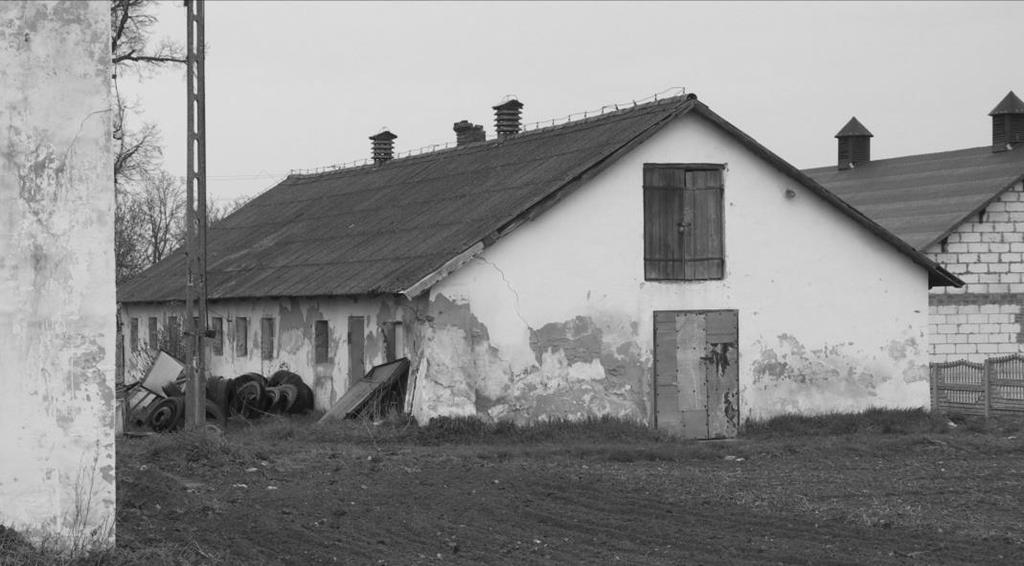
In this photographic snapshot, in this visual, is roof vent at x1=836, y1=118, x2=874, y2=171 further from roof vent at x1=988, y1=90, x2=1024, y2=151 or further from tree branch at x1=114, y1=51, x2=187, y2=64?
tree branch at x1=114, y1=51, x2=187, y2=64


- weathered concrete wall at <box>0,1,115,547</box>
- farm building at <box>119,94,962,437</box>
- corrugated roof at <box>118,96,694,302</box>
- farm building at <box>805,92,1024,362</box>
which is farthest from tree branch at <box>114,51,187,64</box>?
weathered concrete wall at <box>0,1,115,547</box>

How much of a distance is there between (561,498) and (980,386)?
45.4ft

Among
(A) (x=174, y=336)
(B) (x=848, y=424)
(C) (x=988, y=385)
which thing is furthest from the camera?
(A) (x=174, y=336)

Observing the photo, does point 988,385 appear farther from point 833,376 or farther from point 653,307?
point 653,307

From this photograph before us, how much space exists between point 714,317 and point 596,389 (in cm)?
225

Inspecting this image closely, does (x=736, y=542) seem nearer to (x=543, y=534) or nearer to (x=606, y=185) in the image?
(x=543, y=534)

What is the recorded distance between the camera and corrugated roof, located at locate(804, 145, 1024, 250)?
33.4 metres

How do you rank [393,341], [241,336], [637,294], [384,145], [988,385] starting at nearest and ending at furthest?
[637,294], [393,341], [988,385], [241,336], [384,145]

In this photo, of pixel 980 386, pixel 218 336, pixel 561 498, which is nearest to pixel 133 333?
pixel 218 336

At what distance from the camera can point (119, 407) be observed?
24.0 meters

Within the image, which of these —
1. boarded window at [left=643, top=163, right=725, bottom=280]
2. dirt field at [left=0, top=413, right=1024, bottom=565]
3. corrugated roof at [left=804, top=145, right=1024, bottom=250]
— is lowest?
dirt field at [left=0, top=413, right=1024, bottom=565]

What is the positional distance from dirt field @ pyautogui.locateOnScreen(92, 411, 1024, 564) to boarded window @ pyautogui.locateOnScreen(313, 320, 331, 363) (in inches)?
133

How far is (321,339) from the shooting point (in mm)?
25625

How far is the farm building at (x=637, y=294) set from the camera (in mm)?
22031
